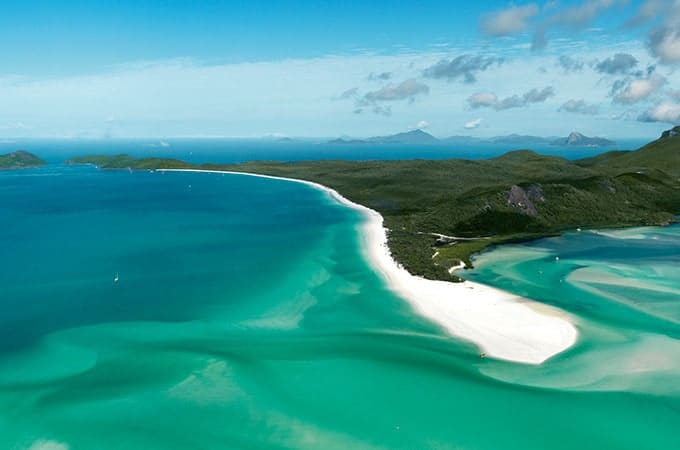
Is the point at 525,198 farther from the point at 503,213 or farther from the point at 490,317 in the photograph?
the point at 490,317

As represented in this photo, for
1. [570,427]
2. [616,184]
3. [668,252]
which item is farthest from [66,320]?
[616,184]

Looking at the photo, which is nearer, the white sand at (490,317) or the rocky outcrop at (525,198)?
the white sand at (490,317)

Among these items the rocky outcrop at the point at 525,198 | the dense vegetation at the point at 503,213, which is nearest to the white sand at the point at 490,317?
the dense vegetation at the point at 503,213

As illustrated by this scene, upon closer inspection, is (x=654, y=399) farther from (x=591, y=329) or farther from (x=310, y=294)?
(x=310, y=294)

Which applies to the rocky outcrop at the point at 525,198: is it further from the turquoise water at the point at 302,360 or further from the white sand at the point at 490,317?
the white sand at the point at 490,317

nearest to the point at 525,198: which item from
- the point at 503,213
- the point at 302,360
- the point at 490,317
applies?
the point at 503,213

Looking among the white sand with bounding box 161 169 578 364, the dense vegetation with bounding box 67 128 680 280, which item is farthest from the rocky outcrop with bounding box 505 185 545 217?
the white sand with bounding box 161 169 578 364

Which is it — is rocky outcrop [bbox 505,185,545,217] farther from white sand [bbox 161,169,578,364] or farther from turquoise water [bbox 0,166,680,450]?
white sand [bbox 161,169,578,364]
